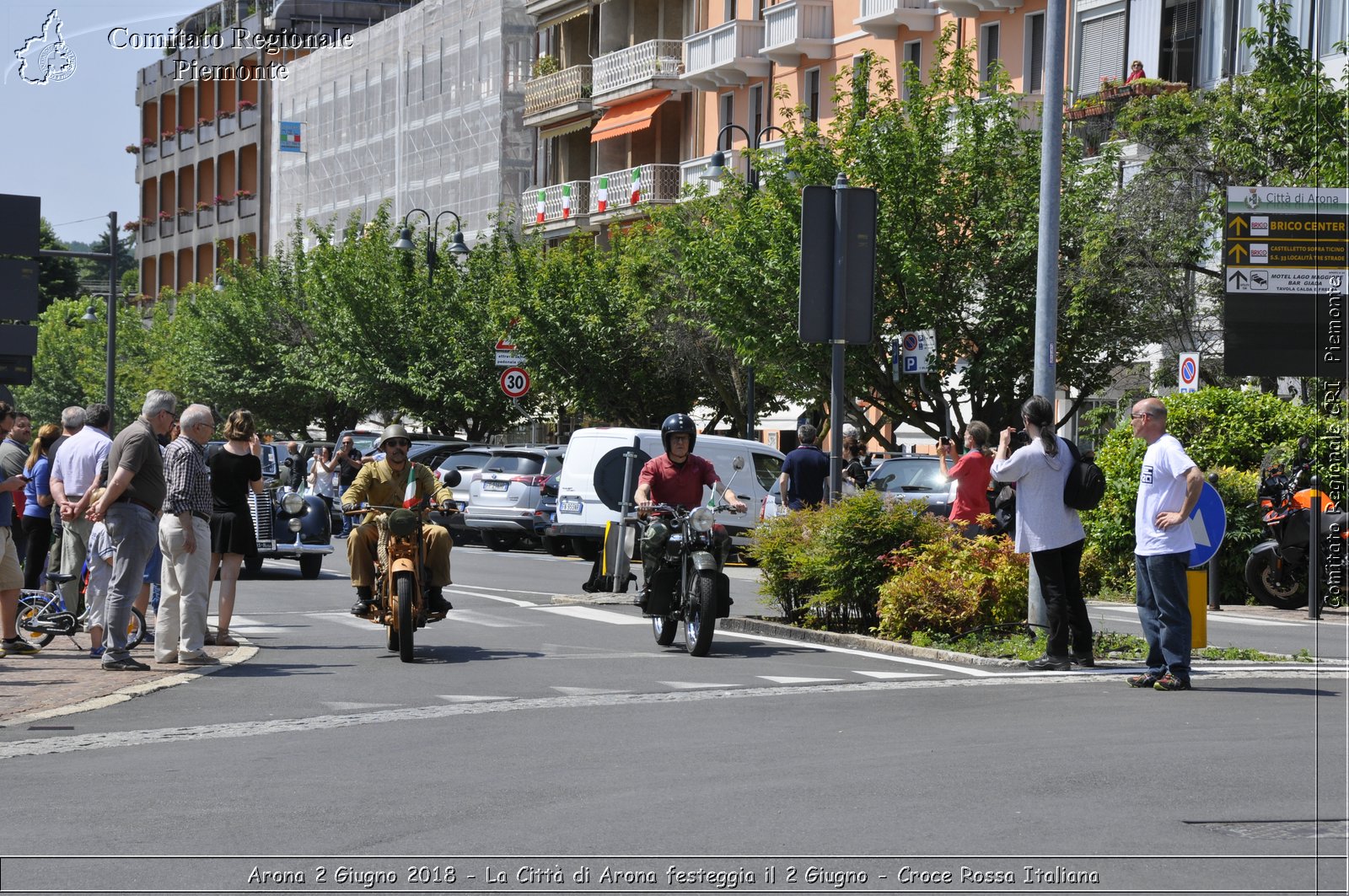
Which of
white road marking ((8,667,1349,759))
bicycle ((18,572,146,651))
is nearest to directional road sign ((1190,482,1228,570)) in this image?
white road marking ((8,667,1349,759))

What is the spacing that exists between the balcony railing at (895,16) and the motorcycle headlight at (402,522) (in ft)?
104

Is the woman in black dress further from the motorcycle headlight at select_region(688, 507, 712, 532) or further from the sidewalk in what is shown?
the motorcycle headlight at select_region(688, 507, 712, 532)

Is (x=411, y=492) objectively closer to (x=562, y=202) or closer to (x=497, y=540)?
(x=497, y=540)

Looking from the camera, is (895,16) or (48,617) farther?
(895,16)

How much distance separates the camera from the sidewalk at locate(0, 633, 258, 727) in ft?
37.3

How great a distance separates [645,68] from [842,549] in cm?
4090

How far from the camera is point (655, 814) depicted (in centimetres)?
761

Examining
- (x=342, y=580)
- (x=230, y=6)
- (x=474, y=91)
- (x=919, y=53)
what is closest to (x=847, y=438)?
(x=342, y=580)

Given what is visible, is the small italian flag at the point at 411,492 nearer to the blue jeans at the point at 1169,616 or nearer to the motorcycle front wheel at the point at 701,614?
the motorcycle front wheel at the point at 701,614

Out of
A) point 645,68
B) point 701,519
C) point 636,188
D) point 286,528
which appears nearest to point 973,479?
point 701,519

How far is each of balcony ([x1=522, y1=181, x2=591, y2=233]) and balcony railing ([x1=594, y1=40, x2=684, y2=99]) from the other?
2987 mm

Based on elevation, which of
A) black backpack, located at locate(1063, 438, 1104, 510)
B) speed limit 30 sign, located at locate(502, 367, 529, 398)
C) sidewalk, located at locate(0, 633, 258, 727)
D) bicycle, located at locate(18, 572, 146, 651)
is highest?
speed limit 30 sign, located at locate(502, 367, 529, 398)

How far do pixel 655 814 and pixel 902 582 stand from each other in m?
7.52

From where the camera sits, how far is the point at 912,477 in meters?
27.3
